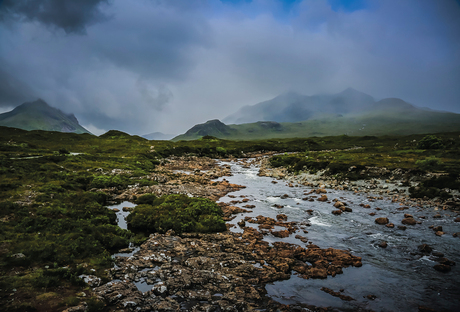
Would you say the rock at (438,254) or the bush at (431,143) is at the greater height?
the bush at (431,143)

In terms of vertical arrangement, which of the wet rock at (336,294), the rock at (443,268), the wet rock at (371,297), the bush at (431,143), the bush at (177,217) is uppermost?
the bush at (431,143)

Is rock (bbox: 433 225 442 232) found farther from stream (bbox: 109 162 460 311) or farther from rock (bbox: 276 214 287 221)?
rock (bbox: 276 214 287 221)

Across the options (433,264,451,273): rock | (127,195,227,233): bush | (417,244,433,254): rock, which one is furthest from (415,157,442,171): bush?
(127,195,227,233): bush

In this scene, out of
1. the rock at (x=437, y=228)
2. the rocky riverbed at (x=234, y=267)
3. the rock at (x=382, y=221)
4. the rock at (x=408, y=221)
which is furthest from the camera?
the rock at (x=382, y=221)

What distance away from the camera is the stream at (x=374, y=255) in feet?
34.6

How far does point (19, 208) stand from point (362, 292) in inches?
928

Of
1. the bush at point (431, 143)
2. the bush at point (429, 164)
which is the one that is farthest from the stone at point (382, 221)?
the bush at point (431, 143)

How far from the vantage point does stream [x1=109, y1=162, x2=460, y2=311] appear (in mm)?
10547

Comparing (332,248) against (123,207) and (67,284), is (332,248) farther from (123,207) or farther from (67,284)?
(123,207)

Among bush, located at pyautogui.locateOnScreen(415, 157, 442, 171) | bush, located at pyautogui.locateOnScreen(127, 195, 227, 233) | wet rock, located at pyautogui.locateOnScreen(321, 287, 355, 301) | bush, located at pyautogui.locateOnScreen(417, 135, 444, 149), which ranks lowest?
wet rock, located at pyautogui.locateOnScreen(321, 287, 355, 301)

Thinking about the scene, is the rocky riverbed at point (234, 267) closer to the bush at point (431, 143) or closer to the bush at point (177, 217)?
the bush at point (177, 217)

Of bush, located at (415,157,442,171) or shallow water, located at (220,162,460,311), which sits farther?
bush, located at (415,157,442,171)

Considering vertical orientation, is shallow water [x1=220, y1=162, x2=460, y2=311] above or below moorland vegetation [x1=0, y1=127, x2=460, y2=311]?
below

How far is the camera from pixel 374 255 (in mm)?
14570
